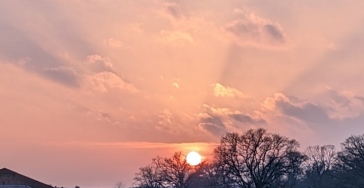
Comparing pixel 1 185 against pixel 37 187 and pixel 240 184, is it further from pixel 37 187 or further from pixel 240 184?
pixel 240 184

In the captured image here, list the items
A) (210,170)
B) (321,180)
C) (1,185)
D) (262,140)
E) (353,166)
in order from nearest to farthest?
(1,185) < (262,140) < (353,166) < (321,180) < (210,170)

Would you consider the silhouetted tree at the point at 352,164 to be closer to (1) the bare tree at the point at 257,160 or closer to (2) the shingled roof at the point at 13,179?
(1) the bare tree at the point at 257,160

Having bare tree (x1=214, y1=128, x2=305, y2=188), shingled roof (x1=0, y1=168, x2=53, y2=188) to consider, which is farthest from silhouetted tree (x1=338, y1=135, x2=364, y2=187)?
shingled roof (x1=0, y1=168, x2=53, y2=188)

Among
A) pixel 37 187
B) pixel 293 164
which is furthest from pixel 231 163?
pixel 37 187

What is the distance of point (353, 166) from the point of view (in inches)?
3836

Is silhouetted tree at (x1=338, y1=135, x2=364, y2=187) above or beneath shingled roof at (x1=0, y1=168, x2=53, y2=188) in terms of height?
above

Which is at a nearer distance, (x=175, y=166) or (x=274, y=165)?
(x=274, y=165)

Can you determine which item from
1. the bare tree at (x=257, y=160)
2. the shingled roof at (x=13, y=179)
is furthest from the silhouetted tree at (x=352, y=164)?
the shingled roof at (x=13, y=179)

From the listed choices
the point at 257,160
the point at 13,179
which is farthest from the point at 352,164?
the point at 13,179

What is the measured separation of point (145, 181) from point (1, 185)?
167ft

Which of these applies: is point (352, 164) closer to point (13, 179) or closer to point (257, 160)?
point (257, 160)

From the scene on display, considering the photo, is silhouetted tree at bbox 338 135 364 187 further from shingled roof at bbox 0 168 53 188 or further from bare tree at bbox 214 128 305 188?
shingled roof at bbox 0 168 53 188

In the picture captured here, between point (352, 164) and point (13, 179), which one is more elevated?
point (352, 164)

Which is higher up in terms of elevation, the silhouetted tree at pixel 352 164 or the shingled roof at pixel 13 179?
the silhouetted tree at pixel 352 164
